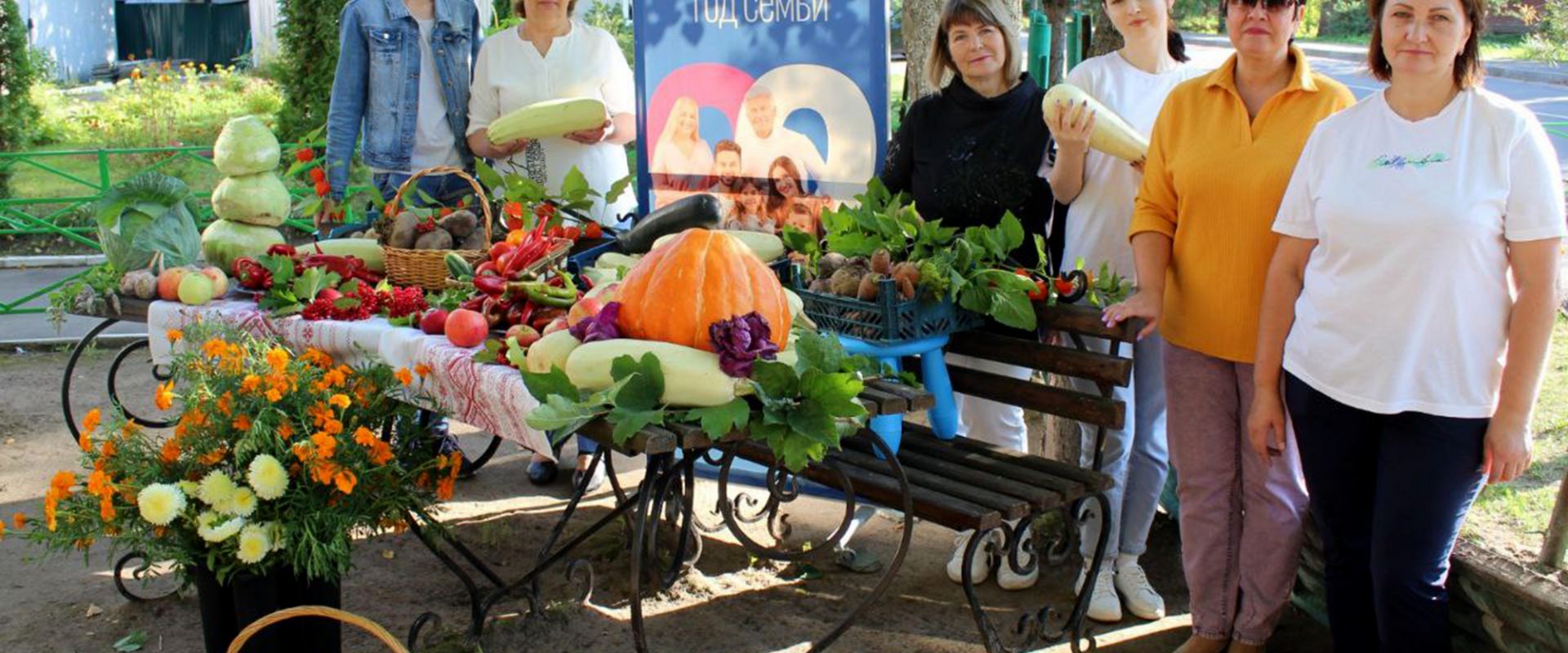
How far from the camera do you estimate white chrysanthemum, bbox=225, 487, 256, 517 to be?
10.9ft

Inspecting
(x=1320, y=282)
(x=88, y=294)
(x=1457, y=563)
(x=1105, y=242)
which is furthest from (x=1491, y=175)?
(x=88, y=294)

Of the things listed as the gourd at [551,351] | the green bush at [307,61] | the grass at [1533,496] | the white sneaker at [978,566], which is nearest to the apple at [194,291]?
the gourd at [551,351]

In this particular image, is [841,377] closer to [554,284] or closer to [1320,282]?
[1320,282]

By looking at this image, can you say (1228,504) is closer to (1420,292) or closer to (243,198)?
(1420,292)

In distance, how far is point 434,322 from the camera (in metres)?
3.96

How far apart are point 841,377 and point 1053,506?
0.85 metres

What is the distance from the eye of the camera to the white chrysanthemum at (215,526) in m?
3.29

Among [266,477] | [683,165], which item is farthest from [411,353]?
[683,165]

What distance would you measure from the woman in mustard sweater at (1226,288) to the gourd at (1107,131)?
17 cm

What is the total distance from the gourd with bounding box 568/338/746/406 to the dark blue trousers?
1.30m

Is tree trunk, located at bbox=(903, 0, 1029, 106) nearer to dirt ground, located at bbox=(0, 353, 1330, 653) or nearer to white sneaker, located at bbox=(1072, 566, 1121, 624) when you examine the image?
dirt ground, located at bbox=(0, 353, 1330, 653)

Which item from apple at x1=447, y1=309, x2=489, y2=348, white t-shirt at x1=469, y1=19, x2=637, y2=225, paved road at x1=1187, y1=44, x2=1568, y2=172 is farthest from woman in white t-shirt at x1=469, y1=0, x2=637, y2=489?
paved road at x1=1187, y1=44, x2=1568, y2=172

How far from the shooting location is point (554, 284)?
407cm

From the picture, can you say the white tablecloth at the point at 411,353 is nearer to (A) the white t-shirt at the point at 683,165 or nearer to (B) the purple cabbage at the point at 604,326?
(B) the purple cabbage at the point at 604,326
